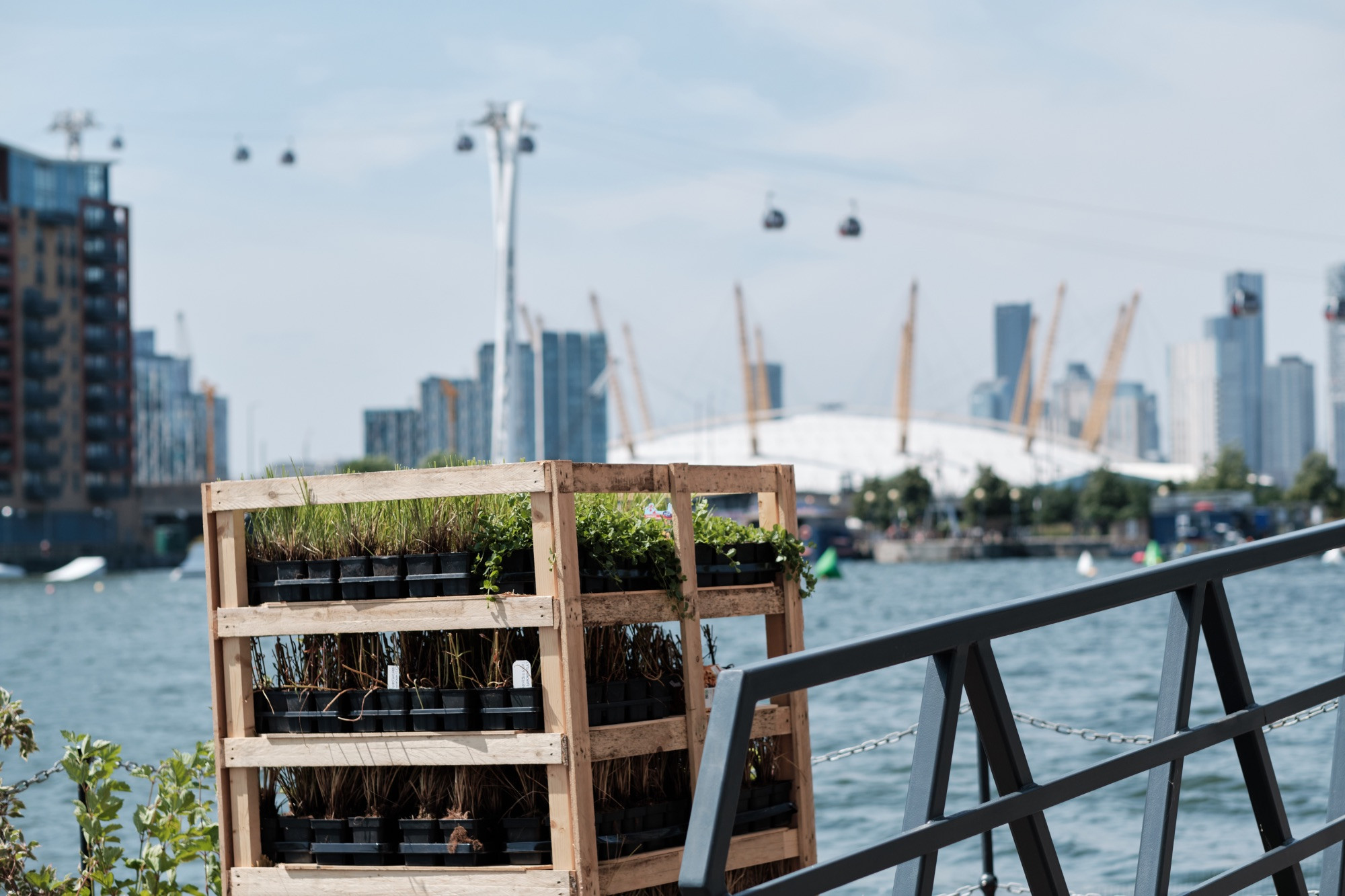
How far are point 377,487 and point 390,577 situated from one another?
0.26m

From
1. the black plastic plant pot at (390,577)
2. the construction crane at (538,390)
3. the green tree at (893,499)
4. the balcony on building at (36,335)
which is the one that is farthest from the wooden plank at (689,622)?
the green tree at (893,499)

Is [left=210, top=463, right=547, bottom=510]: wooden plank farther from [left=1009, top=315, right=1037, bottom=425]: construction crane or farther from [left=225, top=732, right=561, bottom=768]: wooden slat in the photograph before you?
[left=1009, top=315, right=1037, bottom=425]: construction crane

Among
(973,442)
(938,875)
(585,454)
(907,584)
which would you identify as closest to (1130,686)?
(938,875)

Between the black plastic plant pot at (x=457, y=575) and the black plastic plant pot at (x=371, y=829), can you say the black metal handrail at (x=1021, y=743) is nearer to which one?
the black plastic plant pot at (x=457, y=575)

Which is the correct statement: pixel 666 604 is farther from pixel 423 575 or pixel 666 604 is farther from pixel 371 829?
pixel 371 829

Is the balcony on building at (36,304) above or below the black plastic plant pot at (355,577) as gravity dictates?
above

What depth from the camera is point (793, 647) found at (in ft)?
16.5

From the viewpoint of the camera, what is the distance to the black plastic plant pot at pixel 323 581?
4.50 meters

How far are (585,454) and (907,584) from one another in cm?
7121

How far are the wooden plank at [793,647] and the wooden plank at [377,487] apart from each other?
39.0 inches

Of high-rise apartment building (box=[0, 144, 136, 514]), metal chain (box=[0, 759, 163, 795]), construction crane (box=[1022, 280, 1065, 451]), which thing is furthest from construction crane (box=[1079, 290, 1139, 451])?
metal chain (box=[0, 759, 163, 795])

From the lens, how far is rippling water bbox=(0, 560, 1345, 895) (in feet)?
40.9

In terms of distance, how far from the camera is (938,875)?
1066 centimetres

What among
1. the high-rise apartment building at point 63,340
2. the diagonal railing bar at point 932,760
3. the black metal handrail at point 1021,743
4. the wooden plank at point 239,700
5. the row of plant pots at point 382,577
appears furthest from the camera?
the high-rise apartment building at point 63,340
